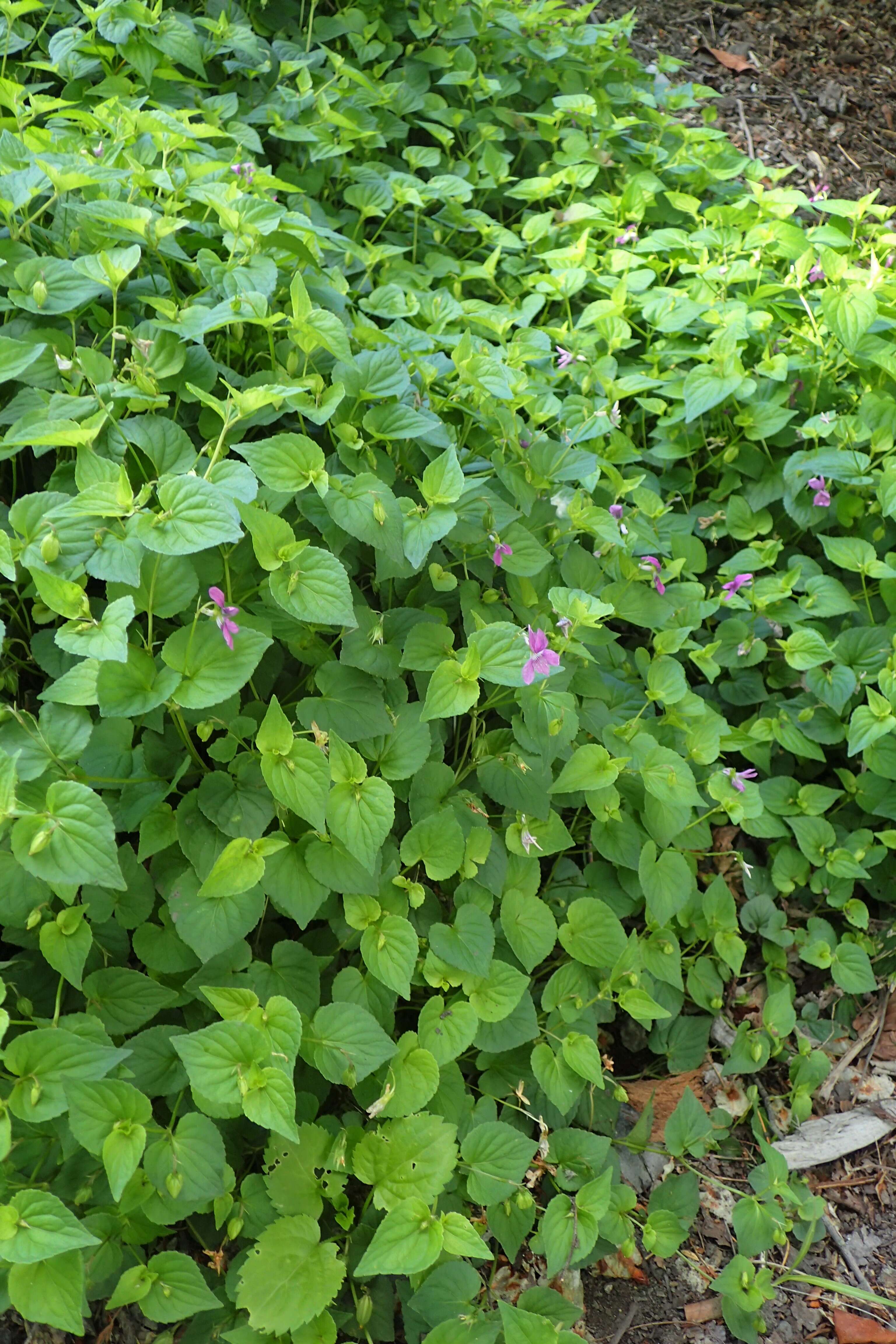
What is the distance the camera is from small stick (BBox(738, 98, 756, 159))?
4.67m

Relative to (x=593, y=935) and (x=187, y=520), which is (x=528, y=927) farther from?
(x=187, y=520)

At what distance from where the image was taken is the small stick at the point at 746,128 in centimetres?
467

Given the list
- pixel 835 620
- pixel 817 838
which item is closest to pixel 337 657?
pixel 817 838

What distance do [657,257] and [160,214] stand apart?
199 centimetres

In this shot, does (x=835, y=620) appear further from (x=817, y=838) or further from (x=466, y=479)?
(x=466, y=479)

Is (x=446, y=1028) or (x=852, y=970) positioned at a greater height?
(x=446, y=1028)

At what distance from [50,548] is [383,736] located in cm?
66

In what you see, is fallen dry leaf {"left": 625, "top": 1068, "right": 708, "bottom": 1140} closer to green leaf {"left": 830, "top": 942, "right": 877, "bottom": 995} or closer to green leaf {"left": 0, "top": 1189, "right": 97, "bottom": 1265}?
green leaf {"left": 830, "top": 942, "right": 877, "bottom": 995}

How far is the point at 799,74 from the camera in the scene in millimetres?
5109

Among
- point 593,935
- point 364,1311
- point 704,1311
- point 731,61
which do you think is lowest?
point 704,1311

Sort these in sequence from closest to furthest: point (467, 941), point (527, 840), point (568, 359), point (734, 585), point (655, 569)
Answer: point (467, 941)
point (527, 840)
point (655, 569)
point (734, 585)
point (568, 359)

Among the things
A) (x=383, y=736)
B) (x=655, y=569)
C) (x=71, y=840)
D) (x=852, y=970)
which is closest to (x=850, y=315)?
(x=655, y=569)

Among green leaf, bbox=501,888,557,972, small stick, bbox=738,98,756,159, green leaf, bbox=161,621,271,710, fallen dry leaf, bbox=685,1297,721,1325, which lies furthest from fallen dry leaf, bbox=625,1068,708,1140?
small stick, bbox=738,98,756,159

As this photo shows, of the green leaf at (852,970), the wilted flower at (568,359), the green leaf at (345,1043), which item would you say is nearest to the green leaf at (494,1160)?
the green leaf at (345,1043)
